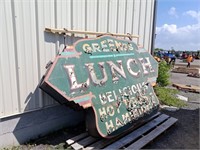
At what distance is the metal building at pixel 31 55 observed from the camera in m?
2.49

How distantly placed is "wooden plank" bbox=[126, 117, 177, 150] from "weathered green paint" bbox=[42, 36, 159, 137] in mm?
294

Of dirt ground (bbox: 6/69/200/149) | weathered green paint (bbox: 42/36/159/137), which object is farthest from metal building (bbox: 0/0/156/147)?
weathered green paint (bbox: 42/36/159/137)

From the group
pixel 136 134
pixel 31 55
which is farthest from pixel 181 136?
pixel 31 55

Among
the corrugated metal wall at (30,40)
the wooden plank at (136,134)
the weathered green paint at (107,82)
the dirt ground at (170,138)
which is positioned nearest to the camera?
the corrugated metal wall at (30,40)

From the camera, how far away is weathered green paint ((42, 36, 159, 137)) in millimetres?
2611

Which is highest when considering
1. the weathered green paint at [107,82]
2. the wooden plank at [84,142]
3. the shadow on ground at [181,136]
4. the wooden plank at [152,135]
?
the weathered green paint at [107,82]

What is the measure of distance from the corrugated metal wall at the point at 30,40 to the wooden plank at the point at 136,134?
123cm

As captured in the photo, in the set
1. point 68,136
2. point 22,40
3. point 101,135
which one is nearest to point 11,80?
point 22,40

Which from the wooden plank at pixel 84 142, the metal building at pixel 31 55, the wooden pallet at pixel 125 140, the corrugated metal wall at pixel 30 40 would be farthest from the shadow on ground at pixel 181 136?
the corrugated metal wall at pixel 30 40

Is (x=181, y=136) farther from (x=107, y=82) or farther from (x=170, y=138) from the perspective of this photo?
(x=107, y=82)

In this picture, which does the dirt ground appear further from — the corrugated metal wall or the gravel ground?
the corrugated metal wall

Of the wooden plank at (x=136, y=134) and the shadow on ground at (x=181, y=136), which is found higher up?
the wooden plank at (x=136, y=134)

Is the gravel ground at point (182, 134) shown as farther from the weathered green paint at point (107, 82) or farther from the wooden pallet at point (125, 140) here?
the weathered green paint at point (107, 82)

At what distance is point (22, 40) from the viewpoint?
2580 millimetres
